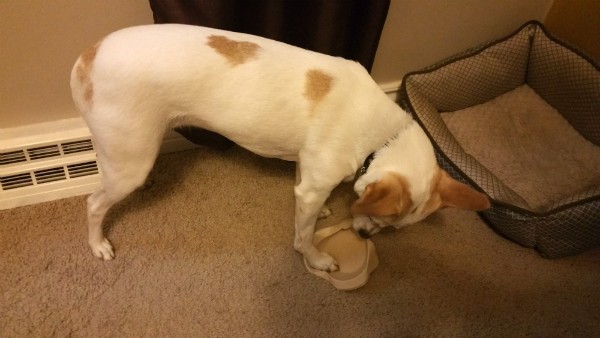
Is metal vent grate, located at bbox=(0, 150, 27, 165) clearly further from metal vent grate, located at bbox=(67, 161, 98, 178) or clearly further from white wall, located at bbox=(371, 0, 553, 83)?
white wall, located at bbox=(371, 0, 553, 83)

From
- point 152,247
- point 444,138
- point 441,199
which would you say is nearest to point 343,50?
point 444,138

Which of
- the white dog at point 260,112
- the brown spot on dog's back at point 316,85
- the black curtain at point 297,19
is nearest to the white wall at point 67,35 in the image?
the black curtain at point 297,19

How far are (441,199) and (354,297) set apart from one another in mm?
605

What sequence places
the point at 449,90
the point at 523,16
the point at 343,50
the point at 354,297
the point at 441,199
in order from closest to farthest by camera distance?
the point at 441,199 < the point at 354,297 < the point at 343,50 < the point at 449,90 < the point at 523,16

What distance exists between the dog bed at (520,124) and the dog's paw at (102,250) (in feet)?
5.05

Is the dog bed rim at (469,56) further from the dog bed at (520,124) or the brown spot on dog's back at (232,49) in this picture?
the brown spot on dog's back at (232,49)

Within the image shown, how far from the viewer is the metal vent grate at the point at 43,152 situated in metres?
1.87

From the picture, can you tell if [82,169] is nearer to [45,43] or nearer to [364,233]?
[45,43]

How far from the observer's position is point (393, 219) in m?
1.55

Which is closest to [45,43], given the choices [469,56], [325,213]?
[325,213]

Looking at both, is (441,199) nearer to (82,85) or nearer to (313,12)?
(313,12)

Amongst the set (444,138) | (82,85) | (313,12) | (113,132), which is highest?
(313,12)

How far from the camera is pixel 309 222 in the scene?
171 cm

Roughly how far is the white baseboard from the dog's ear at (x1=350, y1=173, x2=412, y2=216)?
1.25 m
